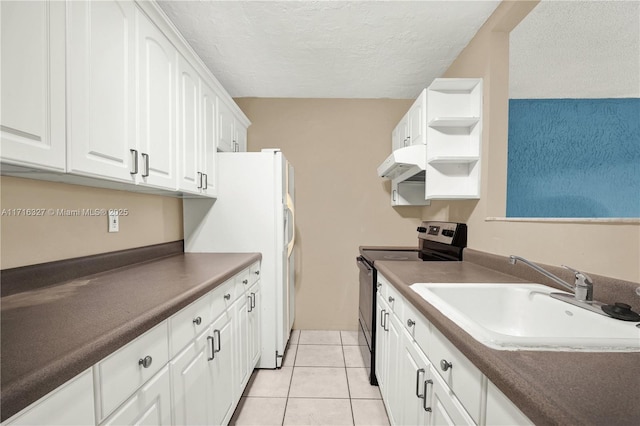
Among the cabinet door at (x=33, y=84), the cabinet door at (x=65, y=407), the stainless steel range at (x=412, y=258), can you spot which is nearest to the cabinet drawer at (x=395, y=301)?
the stainless steel range at (x=412, y=258)

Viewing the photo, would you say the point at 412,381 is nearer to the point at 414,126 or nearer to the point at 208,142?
the point at 414,126

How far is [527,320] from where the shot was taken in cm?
112

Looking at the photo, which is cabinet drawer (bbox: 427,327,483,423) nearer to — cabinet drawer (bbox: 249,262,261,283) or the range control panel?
the range control panel

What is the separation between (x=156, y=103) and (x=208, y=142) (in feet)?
1.99

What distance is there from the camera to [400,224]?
2.96 m

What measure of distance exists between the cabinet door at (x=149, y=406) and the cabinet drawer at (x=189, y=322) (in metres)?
0.09

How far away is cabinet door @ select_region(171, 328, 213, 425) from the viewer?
1.01 metres

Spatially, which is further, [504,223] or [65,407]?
[504,223]

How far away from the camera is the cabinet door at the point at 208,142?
1.93 m

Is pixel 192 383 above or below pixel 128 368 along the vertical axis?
below

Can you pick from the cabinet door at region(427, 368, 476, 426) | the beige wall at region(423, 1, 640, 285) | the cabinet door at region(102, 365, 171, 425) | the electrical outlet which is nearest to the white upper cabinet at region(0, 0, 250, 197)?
the electrical outlet

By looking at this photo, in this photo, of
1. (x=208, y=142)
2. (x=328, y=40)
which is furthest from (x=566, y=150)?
(x=208, y=142)

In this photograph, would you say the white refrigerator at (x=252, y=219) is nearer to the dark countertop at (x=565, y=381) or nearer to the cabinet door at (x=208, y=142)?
the cabinet door at (x=208, y=142)

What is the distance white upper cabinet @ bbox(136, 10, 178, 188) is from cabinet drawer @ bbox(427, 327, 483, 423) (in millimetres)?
1466
